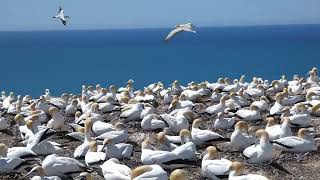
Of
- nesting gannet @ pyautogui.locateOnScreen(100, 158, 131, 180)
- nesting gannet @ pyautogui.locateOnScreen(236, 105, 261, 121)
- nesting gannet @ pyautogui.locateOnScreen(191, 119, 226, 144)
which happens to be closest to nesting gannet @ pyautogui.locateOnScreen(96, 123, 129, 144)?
nesting gannet @ pyautogui.locateOnScreen(191, 119, 226, 144)

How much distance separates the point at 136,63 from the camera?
253 ft

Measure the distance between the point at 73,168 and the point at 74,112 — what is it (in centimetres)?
823

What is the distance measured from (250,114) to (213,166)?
5274 millimetres

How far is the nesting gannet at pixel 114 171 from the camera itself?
406 inches

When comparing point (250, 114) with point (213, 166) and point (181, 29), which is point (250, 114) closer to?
point (181, 29)

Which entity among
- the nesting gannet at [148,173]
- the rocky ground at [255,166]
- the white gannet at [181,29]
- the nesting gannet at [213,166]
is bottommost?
the rocky ground at [255,166]

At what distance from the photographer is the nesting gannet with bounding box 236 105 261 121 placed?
1603cm

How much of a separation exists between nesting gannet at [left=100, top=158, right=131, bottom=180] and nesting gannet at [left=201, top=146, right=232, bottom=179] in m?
1.49

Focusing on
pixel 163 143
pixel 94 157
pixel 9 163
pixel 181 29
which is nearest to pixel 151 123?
pixel 163 143

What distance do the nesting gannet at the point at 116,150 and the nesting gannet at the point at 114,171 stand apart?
4.78 feet

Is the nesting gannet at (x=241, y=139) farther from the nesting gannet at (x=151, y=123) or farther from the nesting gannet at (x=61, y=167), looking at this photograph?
the nesting gannet at (x=61, y=167)

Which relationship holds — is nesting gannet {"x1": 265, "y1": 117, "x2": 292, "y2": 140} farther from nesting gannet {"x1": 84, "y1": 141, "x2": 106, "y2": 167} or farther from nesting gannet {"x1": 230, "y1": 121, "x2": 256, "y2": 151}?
nesting gannet {"x1": 84, "y1": 141, "x2": 106, "y2": 167}

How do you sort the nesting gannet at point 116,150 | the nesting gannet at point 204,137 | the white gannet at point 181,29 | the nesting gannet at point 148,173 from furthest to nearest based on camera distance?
the white gannet at point 181,29, the nesting gannet at point 204,137, the nesting gannet at point 116,150, the nesting gannet at point 148,173

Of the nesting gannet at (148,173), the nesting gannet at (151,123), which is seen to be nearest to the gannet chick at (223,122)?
the nesting gannet at (151,123)
